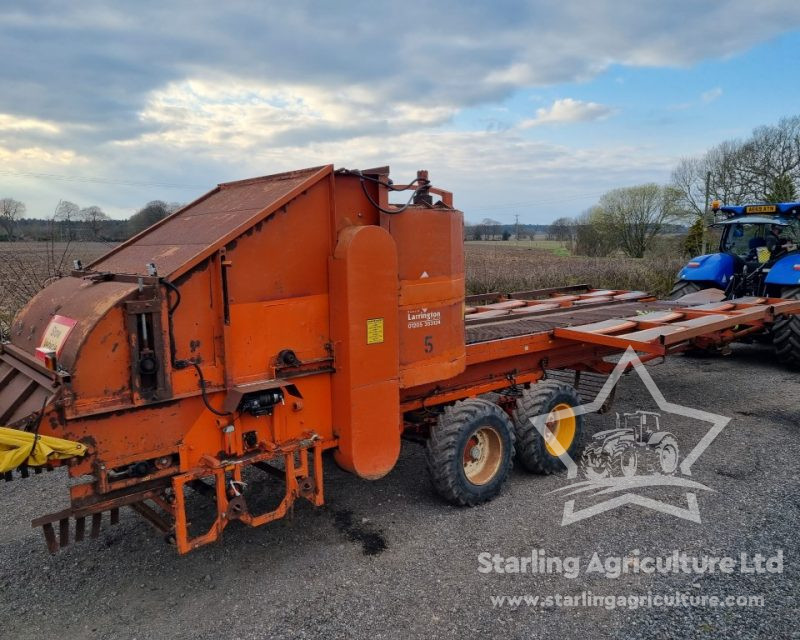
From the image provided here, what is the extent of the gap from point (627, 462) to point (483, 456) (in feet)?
5.34

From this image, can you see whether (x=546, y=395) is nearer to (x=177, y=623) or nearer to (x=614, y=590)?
(x=614, y=590)

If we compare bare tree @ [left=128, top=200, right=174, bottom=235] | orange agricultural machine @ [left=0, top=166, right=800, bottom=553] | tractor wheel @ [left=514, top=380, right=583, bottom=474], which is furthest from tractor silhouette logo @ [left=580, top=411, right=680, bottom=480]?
bare tree @ [left=128, top=200, right=174, bottom=235]

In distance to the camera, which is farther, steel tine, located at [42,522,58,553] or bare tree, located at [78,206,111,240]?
bare tree, located at [78,206,111,240]

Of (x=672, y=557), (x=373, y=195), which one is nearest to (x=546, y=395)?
(x=672, y=557)

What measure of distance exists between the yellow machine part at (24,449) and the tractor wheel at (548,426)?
3.51 m

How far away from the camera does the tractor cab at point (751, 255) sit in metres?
9.34

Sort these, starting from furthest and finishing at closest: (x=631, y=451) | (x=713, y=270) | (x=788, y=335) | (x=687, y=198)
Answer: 1. (x=687, y=198)
2. (x=713, y=270)
3. (x=788, y=335)
4. (x=631, y=451)

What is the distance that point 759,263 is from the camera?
9.69m

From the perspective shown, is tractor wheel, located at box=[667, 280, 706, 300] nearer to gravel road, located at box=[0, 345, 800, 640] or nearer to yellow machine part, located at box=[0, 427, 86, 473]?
gravel road, located at box=[0, 345, 800, 640]

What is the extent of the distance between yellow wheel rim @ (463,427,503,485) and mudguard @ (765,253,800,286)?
643cm

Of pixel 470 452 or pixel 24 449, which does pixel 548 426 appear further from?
pixel 24 449

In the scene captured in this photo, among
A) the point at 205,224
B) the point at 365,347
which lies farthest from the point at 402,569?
the point at 205,224

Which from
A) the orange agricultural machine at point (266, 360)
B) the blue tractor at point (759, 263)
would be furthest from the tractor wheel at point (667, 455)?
the blue tractor at point (759, 263)

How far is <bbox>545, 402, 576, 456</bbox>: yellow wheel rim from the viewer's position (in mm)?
5363
